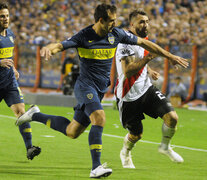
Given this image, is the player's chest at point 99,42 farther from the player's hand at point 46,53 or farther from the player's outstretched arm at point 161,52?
the player's hand at point 46,53

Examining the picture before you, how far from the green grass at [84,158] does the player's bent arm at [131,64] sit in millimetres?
1368

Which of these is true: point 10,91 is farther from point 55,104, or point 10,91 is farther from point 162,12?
point 162,12

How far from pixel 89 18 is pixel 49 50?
66.3ft

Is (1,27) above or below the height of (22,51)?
above

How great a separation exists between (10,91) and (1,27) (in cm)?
99

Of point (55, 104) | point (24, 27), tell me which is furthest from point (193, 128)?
point (24, 27)

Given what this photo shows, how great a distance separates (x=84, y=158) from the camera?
8.48 meters

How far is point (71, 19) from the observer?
2756 centimetres

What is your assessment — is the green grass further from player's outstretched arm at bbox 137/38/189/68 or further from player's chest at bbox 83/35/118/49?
player's chest at bbox 83/35/118/49

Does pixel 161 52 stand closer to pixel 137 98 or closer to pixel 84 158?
pixel 137 98

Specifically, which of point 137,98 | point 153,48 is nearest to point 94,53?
point 153,48

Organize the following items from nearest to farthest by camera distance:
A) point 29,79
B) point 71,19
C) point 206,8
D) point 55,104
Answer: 1. point 55,104
2. point 206,8
3. point 29,79
4. point 71,19

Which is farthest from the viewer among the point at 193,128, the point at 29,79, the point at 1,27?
the point at 29,79

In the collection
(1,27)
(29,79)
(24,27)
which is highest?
(1,27)
